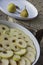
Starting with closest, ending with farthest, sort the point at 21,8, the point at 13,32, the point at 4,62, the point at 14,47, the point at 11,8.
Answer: the point at 4,62 < the point at 14,47 < the point at 13,32 < the point at 11,8 < the point at 21,8

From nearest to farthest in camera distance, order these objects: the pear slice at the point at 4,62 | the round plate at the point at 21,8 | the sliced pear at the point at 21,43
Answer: the pear slice at the point at 4,62 < the sliced pear at the point at 21,43 < the round plate at the point at 21,8

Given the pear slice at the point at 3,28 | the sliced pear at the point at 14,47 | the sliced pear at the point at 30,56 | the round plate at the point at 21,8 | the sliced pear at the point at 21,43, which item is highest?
the round plate at the point at 21,8

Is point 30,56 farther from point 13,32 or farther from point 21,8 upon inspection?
point 21,8

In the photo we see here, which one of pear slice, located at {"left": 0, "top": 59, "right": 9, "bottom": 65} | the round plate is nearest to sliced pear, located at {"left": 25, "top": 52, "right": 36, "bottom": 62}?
pear slice, located at {"left": 0, "top": 59, "right": 9, "bottom": 65}

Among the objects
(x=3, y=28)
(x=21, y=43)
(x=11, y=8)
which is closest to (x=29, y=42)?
(x=21, y=43)

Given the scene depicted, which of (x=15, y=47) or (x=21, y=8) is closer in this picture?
(x=15, y=47)

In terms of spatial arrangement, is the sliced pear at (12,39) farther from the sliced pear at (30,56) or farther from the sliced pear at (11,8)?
the sliced pear at (11,8)

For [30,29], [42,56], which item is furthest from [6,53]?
[42,56]

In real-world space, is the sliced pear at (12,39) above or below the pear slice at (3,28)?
below

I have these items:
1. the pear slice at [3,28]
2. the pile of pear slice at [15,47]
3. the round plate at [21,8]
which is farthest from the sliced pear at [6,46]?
the round plate at [21,8]
